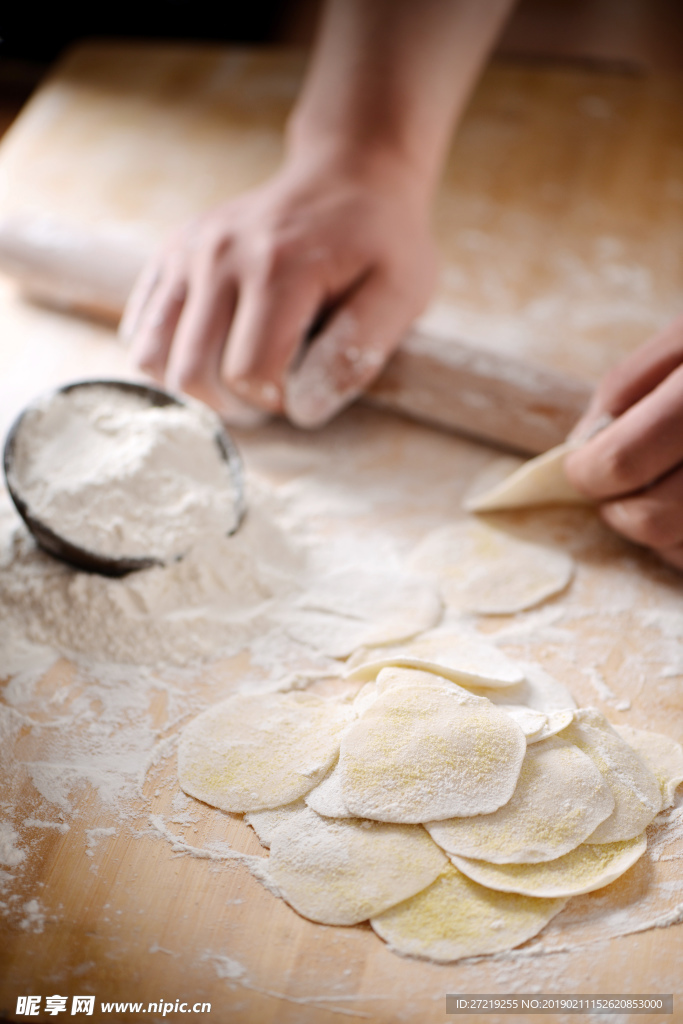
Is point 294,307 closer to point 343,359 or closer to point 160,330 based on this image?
point 343,359

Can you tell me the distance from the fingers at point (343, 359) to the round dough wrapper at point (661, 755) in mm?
585

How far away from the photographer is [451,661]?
86cm

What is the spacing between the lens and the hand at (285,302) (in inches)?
43.9

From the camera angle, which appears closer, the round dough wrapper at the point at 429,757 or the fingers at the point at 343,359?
the round dough wrapper at the point at 429,757

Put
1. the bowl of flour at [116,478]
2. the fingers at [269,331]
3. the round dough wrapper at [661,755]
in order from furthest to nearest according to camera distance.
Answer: the fingers at [269,331]
the bowl of flour at [116,478]
the round dough wrapper at [661,755]

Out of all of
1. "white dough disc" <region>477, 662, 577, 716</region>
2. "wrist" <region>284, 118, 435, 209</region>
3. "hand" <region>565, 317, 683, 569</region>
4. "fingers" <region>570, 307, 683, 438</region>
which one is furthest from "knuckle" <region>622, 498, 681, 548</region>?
"wrist" <region>284, 118, 435, 209</region>

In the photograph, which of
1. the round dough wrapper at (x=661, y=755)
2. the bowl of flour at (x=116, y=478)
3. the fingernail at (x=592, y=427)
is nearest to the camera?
the round dough wrapper at (x=661, y=755)

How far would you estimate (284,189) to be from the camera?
126cm

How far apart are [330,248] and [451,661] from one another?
63 centimetres

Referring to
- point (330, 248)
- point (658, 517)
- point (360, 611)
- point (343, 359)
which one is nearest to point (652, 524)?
point (658, 517)

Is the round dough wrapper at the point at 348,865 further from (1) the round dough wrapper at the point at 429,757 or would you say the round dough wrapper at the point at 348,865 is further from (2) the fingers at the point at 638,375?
(2) the fingers at the point at 638,375

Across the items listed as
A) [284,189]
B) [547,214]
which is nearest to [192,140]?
[284,189]

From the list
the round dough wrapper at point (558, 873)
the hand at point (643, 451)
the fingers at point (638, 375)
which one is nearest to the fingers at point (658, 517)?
the hand at point (643, 451)

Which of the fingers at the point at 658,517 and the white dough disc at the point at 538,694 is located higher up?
the fingers at the point at 658,517
